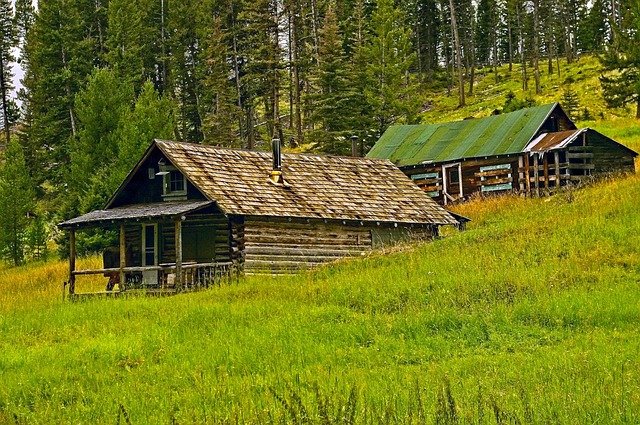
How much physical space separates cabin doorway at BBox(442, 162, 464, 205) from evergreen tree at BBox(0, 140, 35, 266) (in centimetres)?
2308

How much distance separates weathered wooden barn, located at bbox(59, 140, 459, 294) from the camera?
29.5 m

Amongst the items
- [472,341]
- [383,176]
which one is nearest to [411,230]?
[383,176]

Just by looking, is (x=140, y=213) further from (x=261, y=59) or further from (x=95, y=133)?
(x=261, y=59)

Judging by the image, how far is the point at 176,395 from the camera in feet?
43.4

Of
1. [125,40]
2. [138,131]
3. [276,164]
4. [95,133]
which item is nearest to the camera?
[276,164]

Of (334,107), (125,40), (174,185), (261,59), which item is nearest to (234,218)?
(174,185)

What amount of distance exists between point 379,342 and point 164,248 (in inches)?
658

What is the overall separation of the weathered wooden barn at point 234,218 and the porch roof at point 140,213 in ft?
0.21

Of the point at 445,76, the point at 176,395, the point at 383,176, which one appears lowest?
the point at 176,395

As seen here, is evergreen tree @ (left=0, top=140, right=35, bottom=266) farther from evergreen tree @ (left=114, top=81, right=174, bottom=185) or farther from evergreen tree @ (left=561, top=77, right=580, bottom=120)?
evergreen tree @ (left=561, top=77, right=580, bottom=120)

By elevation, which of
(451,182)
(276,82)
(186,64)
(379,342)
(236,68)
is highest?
(186,64)

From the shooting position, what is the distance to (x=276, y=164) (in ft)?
109

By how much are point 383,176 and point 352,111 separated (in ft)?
63.8

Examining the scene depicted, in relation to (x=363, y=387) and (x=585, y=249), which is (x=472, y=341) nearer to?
(x=363, y=387)
